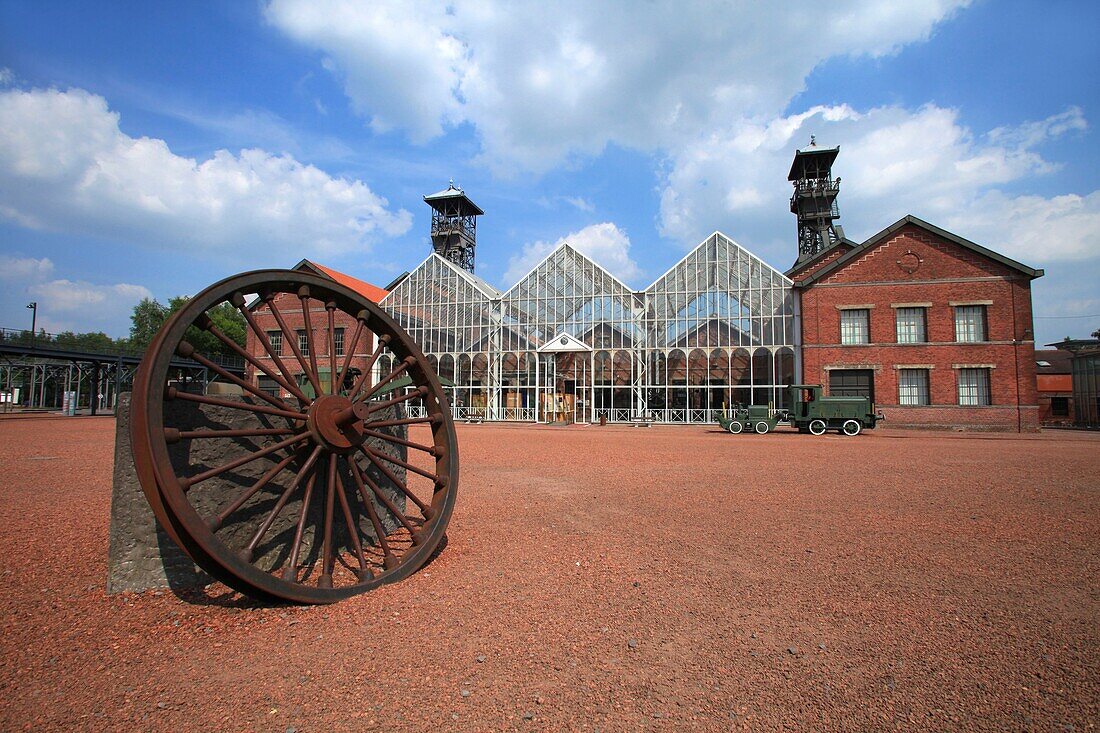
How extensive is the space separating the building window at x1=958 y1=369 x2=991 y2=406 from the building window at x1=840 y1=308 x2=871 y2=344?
→ 15.4 ft

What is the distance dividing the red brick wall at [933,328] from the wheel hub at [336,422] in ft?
95.0

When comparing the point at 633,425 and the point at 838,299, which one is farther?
the point at 633,425

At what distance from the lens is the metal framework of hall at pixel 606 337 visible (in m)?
32.2

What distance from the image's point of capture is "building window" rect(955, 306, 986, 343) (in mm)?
28453

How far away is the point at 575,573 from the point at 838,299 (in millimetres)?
29378

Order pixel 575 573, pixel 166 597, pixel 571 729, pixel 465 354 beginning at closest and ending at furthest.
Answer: pixel 571 729
pixel 166 597
pixel 575 573
pixel 465 354

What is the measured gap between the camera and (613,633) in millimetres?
3625

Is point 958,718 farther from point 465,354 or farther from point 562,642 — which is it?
point 465,354

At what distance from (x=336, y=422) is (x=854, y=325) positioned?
30.7m

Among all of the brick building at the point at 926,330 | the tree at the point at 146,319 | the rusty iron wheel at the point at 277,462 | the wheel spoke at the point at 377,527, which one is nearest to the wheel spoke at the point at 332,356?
the rusty iron wheel at the point at 277,462

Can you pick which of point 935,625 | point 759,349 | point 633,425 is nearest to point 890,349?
point 759,349

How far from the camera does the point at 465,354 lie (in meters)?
36.5

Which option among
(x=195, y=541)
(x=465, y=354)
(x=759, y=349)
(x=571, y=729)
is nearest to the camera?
(x=571, y=729)

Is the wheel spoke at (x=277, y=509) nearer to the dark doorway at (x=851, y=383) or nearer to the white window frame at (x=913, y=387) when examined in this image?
the dark doorway at (x=851, y=383)
